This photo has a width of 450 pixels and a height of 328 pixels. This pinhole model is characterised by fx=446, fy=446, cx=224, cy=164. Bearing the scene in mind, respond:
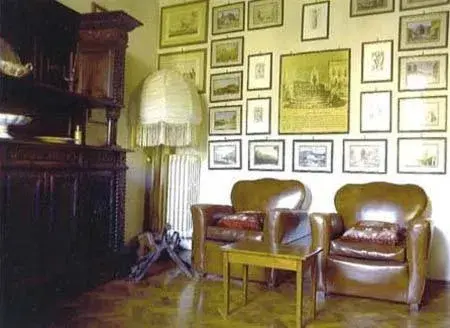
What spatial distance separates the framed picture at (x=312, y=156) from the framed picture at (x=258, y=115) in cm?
39

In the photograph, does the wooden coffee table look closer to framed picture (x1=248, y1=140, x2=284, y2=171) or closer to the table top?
the table top

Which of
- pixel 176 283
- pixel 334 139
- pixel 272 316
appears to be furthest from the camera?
pixel 334 139

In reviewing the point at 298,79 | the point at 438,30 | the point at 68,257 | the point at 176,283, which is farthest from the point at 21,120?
the point at 438,30

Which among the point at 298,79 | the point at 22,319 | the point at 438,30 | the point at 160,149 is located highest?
the point at 438,30

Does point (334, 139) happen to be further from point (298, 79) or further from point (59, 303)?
point (59, 303)

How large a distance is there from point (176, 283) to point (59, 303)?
3.23ft

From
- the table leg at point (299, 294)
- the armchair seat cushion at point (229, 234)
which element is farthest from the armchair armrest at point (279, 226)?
the table leg at point (299, 294)

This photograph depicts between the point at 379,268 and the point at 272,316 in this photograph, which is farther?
the point at 379,268

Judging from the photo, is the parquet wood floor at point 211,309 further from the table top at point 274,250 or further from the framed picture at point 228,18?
the framed picture at point 228,18

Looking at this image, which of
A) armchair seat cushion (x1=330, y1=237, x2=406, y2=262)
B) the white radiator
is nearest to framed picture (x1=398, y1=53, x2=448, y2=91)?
armchair seat cushion (x1=330, y1=237, x2=406, y2=262)

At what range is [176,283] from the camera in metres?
3.78

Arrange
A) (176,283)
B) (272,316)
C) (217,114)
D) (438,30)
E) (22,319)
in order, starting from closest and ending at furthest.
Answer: (22,319), (272,316), (176,283), (438,30), (217,114)

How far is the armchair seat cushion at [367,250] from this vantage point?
10.8ft

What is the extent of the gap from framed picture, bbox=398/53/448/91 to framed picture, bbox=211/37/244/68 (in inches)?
66.3
